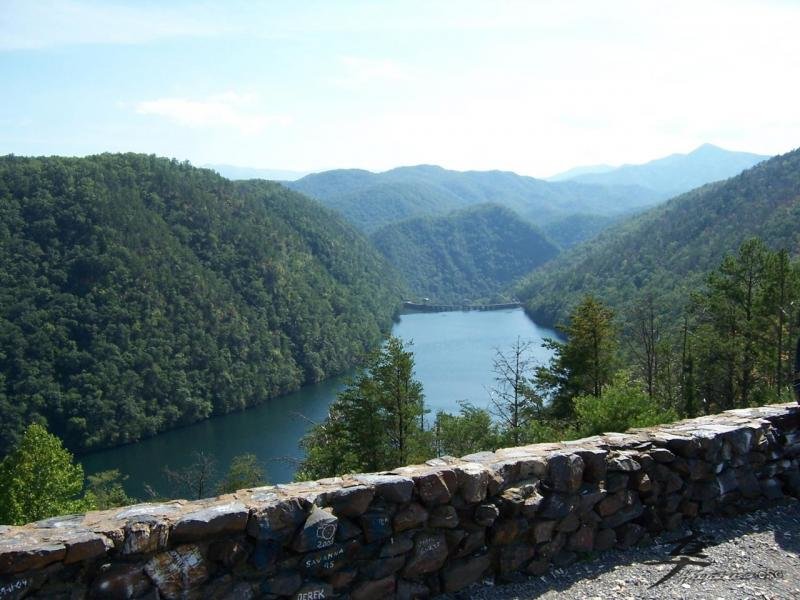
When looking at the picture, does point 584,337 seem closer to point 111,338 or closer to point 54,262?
point 111,338

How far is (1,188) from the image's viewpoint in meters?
105

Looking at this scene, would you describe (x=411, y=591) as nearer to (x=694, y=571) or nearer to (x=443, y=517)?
(x=443, y=517)

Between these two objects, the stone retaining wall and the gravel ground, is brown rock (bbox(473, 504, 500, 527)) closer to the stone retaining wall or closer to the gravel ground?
the stone retaining wall

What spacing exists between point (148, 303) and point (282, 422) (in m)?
35.5

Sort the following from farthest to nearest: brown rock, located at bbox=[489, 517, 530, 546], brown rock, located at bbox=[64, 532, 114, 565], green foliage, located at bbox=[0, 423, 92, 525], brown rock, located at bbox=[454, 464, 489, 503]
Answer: green foliage, located at bbox=[0, 423, 92, 525] < brown rock, located at bbox=[489, 517, 530, 546] < brown rock, located at bbox=[454, 464, 489, 503] < brown rock, located at bbox=[64, 532, 114, 565]

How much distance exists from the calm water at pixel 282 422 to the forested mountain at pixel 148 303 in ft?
12.7

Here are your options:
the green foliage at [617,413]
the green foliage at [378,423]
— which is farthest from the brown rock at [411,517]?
the green foliage at [378,423]

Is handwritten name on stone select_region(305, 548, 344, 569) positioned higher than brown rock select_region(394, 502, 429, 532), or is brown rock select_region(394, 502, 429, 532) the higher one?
brown rock select_region(394, 502, 429, 532)

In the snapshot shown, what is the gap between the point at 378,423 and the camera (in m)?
20.4

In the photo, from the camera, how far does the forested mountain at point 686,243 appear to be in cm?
9406

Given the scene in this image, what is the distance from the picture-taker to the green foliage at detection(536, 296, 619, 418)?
2366 centimetres

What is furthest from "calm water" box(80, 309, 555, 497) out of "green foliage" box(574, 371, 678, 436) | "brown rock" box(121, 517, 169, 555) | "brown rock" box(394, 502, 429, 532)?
"brown rock" box(121, 517, 169, 555)

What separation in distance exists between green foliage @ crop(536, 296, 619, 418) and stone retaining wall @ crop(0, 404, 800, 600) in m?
16.3

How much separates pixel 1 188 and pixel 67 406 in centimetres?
4843
